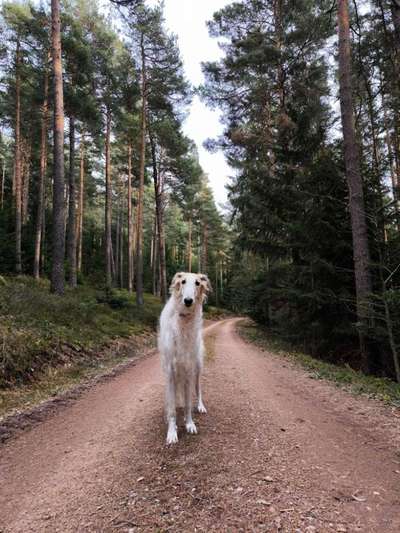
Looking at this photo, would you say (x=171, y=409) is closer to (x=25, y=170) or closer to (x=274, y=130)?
(x=274, y=130)

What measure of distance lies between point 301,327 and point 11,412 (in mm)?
9631

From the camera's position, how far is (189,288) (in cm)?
346

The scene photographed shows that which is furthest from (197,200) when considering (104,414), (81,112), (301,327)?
(104,414)

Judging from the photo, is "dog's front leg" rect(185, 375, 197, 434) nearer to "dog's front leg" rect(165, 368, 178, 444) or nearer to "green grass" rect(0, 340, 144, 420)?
"dog's front leg" rect(165, 368, 178, 444)

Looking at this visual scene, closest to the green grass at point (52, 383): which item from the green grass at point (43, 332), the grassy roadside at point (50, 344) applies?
the grassy roadside at point (50, 344)

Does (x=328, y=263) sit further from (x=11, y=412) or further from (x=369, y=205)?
(x=11, y=412)

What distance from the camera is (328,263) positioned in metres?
9.17

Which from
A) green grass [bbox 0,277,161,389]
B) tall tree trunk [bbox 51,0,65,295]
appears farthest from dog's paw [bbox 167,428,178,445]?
tall tree trunk [bbox 51,0,65,295]

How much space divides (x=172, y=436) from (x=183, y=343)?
990 millimetres

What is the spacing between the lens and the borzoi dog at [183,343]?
350cm

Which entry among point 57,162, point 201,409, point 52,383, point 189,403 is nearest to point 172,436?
point 189,403

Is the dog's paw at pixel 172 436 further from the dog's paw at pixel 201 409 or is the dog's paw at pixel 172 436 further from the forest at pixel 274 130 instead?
the forest at pixel 274 130

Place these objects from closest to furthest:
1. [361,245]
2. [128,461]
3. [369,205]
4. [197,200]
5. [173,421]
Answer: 1. [128,461]
2. [173,421]
3. [361,245]
4. [369,205]
5. [197,200]

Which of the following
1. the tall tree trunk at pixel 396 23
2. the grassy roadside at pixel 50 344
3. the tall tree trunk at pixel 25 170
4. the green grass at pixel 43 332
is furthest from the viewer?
the tall tree trunk at pixel 25 170
